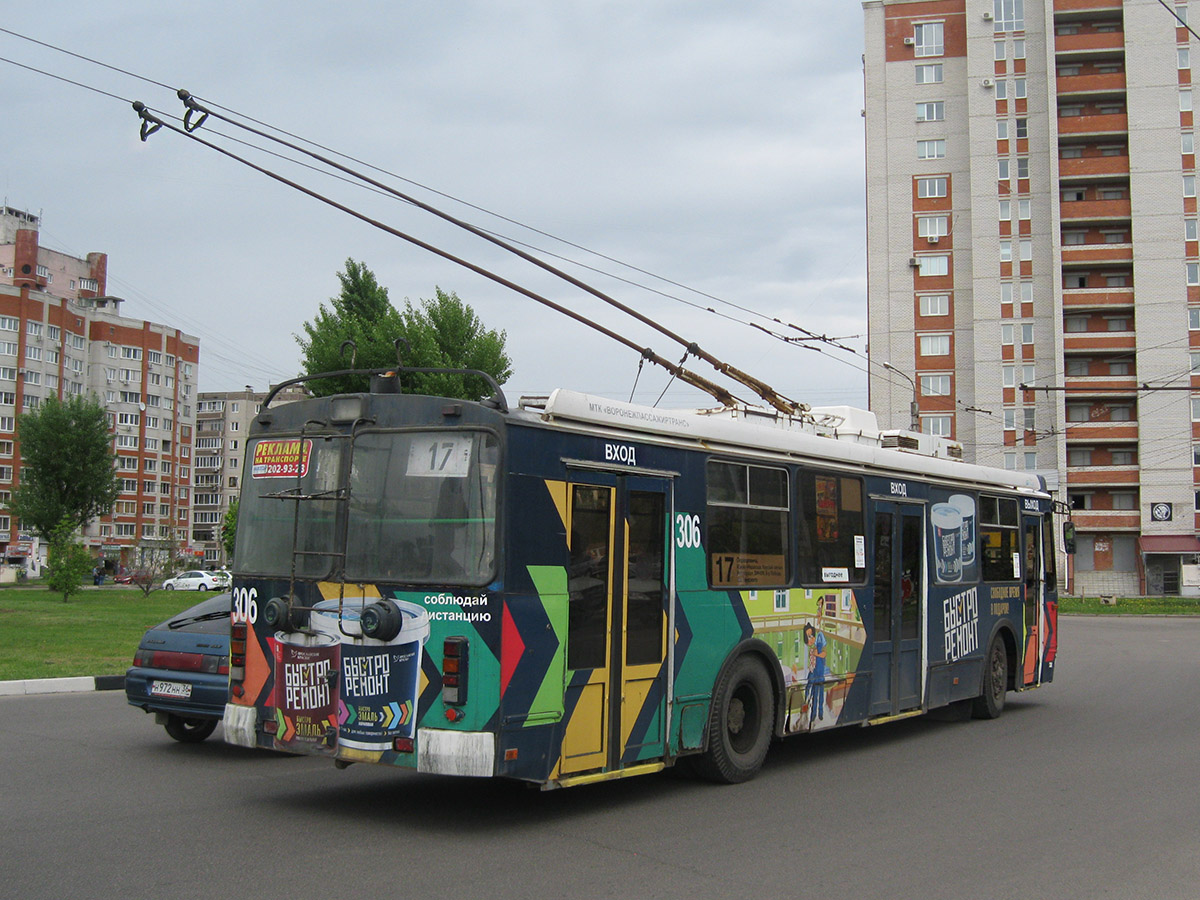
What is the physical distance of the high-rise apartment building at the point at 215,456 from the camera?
140 meters

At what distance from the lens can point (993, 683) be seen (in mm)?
14297

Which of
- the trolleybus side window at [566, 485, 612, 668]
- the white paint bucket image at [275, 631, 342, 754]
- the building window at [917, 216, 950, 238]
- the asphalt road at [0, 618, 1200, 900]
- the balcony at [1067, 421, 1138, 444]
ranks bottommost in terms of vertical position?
the asphalt road at [0, 618, 1200, 900]

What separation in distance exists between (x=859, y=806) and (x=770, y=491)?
277 cm

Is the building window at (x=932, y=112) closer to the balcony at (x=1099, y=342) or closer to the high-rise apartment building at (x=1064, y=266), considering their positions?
the high-rise apartment building at (x=1064, y=266)

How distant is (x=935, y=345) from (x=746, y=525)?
2371 inches

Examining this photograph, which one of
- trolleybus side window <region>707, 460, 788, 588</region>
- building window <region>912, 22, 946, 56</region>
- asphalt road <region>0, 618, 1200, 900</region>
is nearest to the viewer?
asphalt road <region>0, 618, 1200, 900</region>

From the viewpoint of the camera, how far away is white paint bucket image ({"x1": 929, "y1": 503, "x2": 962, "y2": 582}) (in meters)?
12.8

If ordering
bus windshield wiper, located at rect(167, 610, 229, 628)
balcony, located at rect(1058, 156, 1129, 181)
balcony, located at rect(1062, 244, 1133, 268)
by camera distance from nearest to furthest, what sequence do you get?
1. bus windshield wiper, located at rect(167, 610, 229, 628)
2. balcony, located at rect(1062, 244, 1133, 268)
3. balcony, located at rect(1058, 156, 1129, 181)

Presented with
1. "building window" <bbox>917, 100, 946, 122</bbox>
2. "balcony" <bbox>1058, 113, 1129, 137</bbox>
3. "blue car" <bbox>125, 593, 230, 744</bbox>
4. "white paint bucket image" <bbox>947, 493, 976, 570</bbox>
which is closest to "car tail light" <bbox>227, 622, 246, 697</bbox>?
"blue car" <bbox>125, 593, 230, 744</bbox>

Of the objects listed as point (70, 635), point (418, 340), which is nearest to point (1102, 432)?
point (418, 340)

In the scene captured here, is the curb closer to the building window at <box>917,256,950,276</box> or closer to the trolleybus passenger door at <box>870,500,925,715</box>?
the trolleybus passenger door at <box>870,500,925,715</box>

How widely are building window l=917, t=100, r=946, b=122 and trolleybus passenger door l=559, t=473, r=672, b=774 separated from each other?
216 ft

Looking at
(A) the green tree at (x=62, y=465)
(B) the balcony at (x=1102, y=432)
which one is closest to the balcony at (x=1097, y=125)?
(B) the balcony at (x=1102, y=432)

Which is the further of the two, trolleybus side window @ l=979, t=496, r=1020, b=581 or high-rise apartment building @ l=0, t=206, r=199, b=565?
high-rise apartment building @ l=0, t=206, r=199, b=565
